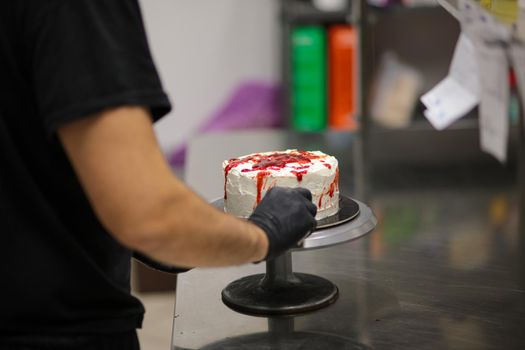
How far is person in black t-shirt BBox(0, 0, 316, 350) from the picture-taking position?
95 centimetres

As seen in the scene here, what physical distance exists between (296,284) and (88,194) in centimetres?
53

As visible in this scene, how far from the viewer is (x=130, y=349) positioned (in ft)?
4.11

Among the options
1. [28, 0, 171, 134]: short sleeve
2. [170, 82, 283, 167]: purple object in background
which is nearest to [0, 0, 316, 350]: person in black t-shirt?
[28, 0, 171, 134]: short sleeve

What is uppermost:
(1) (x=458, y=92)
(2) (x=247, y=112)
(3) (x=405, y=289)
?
(1) (x=458, y=92)

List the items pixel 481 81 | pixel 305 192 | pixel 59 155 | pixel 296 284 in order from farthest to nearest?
pixel 481 81, pixel 296 284, pixel 305 192, pixel 59 155

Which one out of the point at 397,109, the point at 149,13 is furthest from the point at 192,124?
the point at 397,109

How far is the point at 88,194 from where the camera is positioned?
992 millimetres

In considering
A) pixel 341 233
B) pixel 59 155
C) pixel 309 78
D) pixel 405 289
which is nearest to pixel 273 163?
pixel 341 233

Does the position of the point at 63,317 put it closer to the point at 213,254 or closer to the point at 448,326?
the point at 213,254

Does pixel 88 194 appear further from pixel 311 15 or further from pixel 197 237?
pixel 311 15

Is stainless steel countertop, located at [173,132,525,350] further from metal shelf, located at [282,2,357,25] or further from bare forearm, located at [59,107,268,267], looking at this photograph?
metal shelf, located at [282,2,357,25]

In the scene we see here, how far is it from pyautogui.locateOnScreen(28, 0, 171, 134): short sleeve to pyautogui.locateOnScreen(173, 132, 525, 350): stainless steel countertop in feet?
1.53

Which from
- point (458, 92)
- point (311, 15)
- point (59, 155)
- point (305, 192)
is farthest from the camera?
point (311, 15)

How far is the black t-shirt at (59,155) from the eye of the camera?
950mm
